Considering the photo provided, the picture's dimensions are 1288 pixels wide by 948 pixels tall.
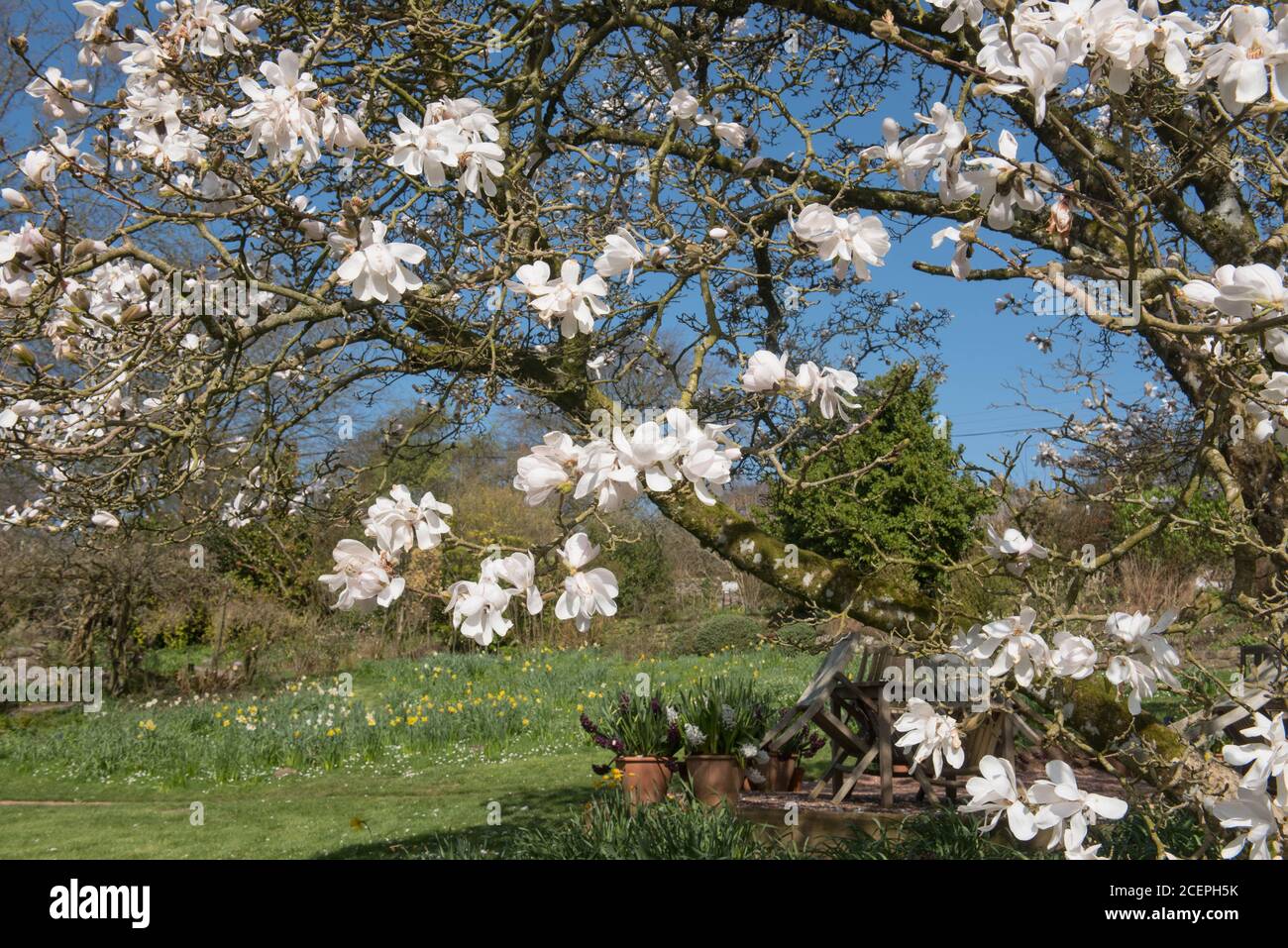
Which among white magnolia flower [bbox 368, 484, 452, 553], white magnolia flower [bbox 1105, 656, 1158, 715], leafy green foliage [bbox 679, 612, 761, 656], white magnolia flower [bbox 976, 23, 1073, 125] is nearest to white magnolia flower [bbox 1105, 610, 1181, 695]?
white magnolia flower [bbox 1105, 656, 1158, 715]

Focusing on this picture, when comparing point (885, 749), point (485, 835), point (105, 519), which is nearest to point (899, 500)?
point (885, 749)

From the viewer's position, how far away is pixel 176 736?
28.0ft

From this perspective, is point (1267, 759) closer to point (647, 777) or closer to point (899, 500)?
point (647, 777)

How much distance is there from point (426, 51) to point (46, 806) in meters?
6.28

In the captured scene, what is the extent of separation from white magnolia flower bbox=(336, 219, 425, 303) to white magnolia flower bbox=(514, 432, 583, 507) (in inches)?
20.5

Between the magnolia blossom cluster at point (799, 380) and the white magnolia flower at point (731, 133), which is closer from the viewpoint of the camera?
the magnolia blossom cluster at point (799, 380)

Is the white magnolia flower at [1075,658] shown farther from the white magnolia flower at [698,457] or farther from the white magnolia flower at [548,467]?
the white magnolia flower at [548,467]

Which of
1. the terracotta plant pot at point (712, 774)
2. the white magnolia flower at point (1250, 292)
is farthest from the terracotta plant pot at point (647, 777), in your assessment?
the white magnolia flower at point (1250, 292)

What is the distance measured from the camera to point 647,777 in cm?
553

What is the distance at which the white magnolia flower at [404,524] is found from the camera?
1.77 meters

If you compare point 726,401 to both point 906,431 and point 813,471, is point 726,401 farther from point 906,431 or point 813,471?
point 906,431

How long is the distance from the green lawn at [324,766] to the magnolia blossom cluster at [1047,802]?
282 cm

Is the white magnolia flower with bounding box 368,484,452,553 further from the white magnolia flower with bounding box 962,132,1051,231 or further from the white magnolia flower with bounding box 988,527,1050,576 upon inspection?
the white magnolia flower with bounding box 988,527,1050,576

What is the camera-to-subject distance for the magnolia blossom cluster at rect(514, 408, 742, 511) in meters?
1.53
